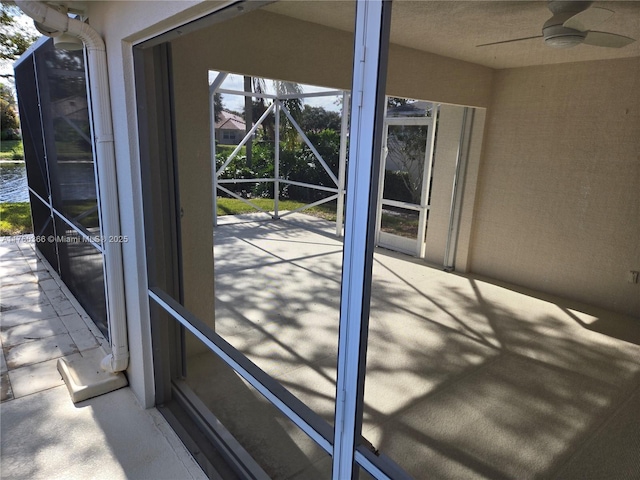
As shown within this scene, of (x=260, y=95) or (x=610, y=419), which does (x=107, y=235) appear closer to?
(x=610, y=419)

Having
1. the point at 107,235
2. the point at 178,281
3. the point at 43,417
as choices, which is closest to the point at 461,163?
the point at 178,281

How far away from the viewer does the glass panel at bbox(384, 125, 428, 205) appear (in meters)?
5.58

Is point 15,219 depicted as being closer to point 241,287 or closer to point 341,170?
point 241,287

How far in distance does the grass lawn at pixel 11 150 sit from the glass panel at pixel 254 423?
6446mm

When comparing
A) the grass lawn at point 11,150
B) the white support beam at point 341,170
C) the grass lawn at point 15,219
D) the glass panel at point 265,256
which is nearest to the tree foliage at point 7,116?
the grass lawn at point 11,150

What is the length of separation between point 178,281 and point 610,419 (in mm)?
2726

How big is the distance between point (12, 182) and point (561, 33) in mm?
8171

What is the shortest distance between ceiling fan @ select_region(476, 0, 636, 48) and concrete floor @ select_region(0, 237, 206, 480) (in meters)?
3.05

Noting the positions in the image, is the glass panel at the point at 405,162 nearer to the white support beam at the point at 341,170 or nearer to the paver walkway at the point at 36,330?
the white support beam at the point at 341,170

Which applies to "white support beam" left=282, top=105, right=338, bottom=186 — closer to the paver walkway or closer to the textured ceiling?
the textured ceiling

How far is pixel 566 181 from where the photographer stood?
4.16 meters

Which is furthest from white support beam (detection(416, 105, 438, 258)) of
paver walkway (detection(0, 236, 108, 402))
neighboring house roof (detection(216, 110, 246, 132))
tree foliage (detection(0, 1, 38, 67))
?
tree foliage (detection(0, 1, 38, 67))

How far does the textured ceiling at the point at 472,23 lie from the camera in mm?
2479

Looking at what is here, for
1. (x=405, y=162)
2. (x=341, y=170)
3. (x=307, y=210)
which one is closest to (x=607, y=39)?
(x=405, y=162)
